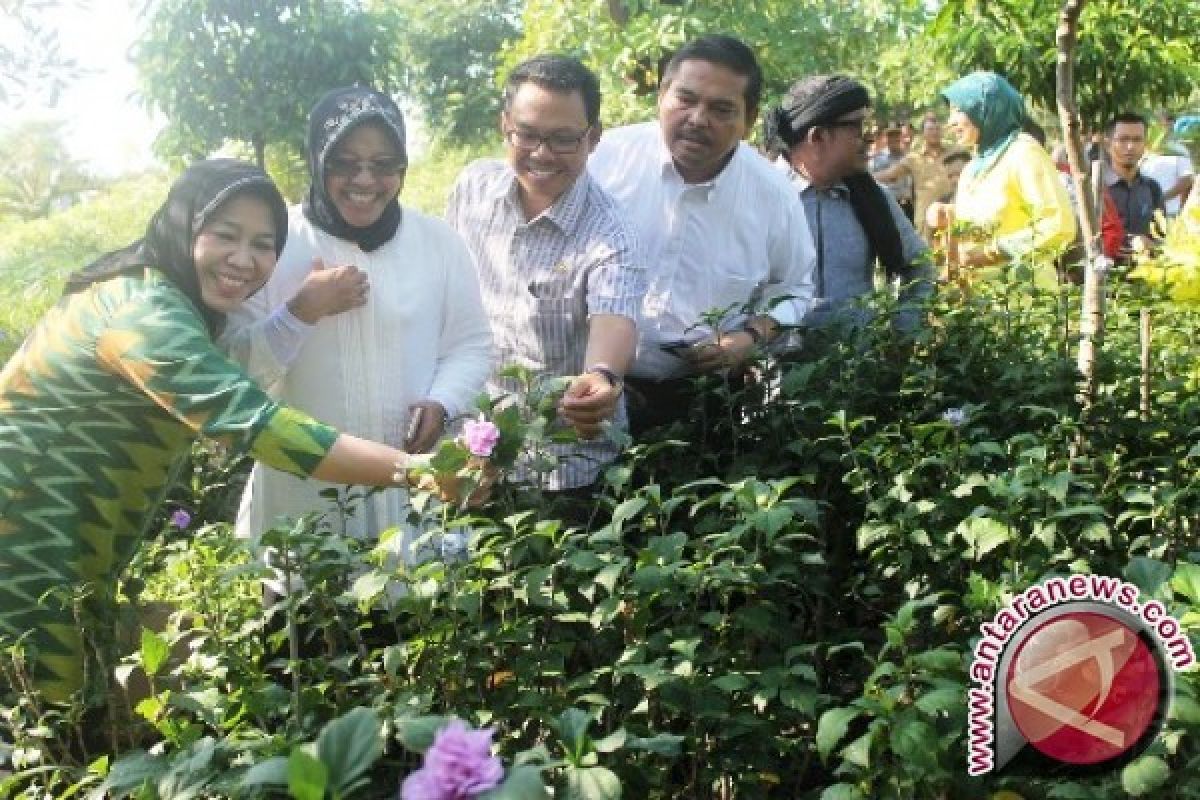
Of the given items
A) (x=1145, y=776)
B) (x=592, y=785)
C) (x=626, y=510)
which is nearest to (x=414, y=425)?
(x=626, y=510)

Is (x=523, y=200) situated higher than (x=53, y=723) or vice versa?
(x=523, y=200)

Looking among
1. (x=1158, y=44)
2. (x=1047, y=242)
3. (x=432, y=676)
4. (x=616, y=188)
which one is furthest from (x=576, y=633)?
(x=1158, y=44)

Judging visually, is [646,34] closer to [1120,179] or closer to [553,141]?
[1120,179]

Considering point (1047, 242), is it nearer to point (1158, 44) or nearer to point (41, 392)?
point (41, 392)

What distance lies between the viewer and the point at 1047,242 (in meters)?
3.41

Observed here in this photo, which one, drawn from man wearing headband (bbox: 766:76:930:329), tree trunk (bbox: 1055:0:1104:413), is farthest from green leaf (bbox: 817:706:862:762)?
man wearing headband (bbox: 766:76:930:329)

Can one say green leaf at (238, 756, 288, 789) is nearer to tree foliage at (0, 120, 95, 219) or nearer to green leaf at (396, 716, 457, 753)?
green leaf at (396, 716, 457, 753)

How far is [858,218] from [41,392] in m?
2.43

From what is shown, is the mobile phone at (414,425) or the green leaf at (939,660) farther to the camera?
the mobile phone at (414,425)

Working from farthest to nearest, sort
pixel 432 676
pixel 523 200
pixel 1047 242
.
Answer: pixel 1047 242
pixel 523 200
pixel 432 676

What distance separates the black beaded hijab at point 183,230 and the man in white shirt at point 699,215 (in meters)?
1.06

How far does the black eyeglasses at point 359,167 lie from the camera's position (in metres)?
2.50

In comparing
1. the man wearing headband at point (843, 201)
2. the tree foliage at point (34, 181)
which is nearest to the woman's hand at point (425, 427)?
the man wearing headband at point (843, 201)

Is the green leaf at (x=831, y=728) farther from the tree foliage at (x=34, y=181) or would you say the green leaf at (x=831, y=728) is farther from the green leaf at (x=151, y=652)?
the tree foliage at (x=34, y=181)
